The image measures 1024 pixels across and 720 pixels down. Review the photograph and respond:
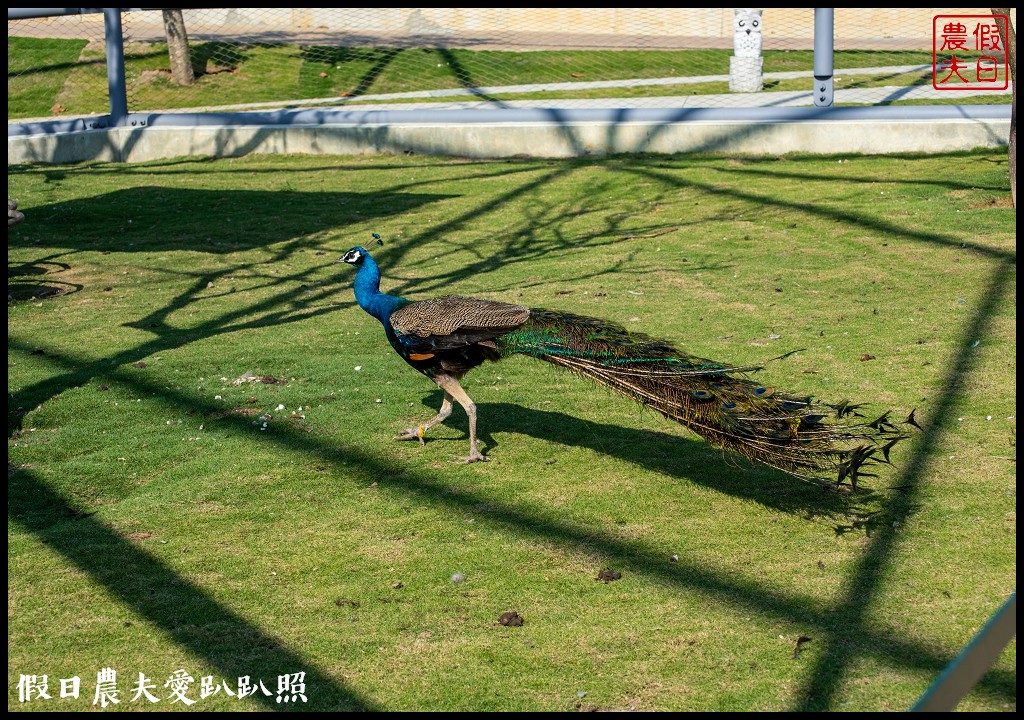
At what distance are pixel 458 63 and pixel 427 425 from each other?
16702 millimetres

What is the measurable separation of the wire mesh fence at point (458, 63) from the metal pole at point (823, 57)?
1739mm

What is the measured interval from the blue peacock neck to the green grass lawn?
0.87 metres

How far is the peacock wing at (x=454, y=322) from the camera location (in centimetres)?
633

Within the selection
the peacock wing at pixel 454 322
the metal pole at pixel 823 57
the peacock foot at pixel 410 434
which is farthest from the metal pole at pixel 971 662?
the metal pole at pixel 823 57

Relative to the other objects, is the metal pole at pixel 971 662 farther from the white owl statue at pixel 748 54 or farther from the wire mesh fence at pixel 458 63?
the white owl statue at pixel 748 54

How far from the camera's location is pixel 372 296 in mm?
6898

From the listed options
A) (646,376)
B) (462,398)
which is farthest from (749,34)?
(646,376)

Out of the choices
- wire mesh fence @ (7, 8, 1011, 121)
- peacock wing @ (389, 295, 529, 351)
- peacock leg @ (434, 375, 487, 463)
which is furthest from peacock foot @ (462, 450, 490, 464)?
wire mesh fence @ (7, 8, 1011, 121)

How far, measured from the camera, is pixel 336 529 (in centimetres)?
586

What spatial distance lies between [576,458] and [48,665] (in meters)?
3.27

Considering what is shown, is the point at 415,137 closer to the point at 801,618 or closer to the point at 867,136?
the point at 867,136

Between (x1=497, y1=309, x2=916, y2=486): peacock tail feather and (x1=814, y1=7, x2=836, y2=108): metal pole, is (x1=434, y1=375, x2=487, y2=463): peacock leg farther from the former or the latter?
(x1=814, y1=7, x2=836, y2=108): metal pole

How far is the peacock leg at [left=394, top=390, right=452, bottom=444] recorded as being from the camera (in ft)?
22.6

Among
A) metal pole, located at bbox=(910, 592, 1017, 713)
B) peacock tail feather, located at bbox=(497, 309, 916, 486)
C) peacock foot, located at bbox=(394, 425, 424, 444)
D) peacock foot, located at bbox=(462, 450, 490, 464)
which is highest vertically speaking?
metal pole, located at bbox=(910, 592, 1017, 713)
